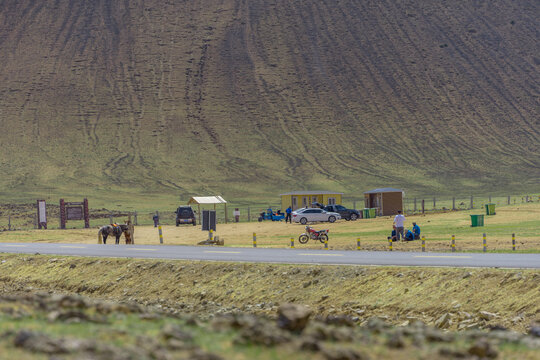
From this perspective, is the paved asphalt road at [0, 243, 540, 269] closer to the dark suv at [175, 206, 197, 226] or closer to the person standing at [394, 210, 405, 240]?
the person standing at [394, 210, 405, 240]

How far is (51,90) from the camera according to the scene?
12325 centimetres

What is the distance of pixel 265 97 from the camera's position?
122m

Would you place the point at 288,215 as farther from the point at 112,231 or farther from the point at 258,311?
the point at 258,311

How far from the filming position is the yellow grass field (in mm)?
36281

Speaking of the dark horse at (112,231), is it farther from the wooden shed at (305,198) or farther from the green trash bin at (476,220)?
the wooden shed at (305,198)

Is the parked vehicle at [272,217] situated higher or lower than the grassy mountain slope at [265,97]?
lower

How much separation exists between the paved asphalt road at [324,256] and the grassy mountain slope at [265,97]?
2513 inches

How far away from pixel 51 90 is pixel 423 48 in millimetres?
64718

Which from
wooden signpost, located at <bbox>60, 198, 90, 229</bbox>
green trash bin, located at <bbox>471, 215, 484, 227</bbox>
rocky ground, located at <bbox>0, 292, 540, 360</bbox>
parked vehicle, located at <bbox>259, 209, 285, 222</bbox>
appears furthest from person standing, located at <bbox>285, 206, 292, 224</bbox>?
rocky ground, located at <bbox>0, 292, 540, 360</bbox>

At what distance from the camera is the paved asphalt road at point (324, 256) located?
2390cm

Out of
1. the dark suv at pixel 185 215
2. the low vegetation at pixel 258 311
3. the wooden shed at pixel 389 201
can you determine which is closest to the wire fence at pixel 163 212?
the wooden shed at pixel 389 201

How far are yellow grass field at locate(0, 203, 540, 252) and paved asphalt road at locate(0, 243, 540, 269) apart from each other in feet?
13.8

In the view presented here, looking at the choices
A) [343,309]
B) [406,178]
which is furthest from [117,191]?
[343,309]

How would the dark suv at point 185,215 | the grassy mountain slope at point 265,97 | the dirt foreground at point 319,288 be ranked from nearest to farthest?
1. the dirt foreground at point 319,288
2. the dark suv at point 185,215
3. the grassy mountain slope at point 265,97
